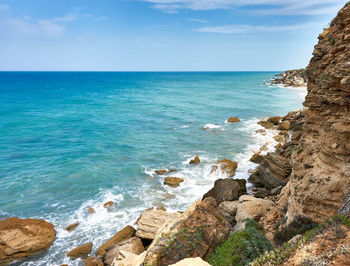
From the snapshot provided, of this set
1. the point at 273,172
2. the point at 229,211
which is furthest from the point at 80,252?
the point at 273,172

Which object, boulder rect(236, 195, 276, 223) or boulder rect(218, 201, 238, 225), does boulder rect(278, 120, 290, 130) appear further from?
boulder rect(218, 201, 238, 225)

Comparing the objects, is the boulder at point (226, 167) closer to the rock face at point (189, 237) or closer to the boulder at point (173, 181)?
the boulder at point (173, 181)

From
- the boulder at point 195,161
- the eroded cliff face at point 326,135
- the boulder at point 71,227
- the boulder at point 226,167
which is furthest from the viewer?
the boulder at point 195,161

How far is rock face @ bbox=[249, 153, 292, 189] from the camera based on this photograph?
1812cm

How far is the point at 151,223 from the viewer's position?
14.5 m

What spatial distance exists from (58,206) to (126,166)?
843cm

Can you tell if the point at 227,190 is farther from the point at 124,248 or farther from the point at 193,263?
the point at 193,263

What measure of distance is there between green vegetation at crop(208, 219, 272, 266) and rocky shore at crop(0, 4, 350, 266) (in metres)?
0.04

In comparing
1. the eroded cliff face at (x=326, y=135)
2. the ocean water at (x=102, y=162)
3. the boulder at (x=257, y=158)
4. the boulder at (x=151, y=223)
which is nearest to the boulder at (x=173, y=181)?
the ocean water at (x=102, y=162)

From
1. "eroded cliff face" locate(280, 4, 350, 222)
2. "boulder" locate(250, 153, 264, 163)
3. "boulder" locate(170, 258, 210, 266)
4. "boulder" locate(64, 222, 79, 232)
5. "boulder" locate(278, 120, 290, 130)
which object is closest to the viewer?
"boulder" locate(170, 258, 210, 266)

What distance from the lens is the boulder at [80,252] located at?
46.5ft

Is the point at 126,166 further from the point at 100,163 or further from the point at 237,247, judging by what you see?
the point at 237,247

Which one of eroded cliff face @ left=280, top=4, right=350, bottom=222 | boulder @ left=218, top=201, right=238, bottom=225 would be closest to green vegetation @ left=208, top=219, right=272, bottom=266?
eroded cliff face @ left=280, top=4, right=350, bottom=222

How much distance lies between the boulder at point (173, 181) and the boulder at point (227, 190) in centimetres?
418
